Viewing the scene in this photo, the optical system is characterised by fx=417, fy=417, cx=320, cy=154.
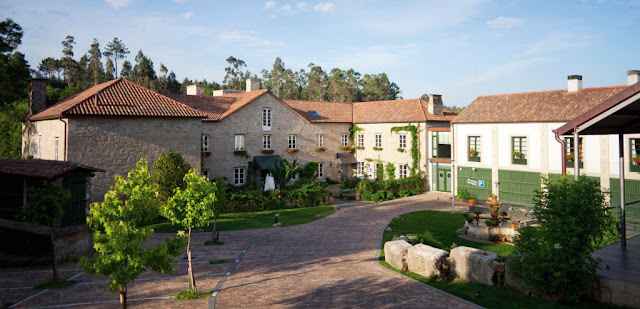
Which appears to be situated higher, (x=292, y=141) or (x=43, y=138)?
(x=292, y=141)

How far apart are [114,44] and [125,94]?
3259 inches

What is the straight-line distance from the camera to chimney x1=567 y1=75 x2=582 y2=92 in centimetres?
2841

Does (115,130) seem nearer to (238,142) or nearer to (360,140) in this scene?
(238,142)

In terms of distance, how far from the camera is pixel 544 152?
27.5 meters

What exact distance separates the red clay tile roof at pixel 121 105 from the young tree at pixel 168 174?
10.3ft

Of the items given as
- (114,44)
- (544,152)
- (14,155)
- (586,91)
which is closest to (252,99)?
(14,155)

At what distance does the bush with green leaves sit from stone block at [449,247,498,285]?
4.70 feet

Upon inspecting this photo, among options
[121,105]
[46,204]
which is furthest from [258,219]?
[46,204]

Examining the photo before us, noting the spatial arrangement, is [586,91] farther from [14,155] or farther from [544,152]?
[14,155]

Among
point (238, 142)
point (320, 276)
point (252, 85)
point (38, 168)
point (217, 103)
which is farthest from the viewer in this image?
point (252, 85)

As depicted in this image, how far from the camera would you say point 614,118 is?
37.3 feet

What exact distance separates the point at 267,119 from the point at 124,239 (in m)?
28.0

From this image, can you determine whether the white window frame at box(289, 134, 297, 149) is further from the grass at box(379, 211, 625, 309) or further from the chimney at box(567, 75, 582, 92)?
the chimney at box(567, 75, 582, 92)

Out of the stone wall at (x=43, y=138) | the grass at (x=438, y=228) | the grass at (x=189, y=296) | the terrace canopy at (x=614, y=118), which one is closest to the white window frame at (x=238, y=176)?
the stone wall at (x=43, y=138)
